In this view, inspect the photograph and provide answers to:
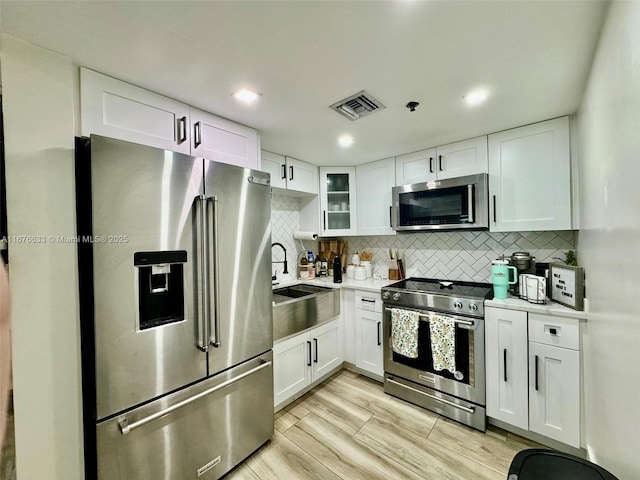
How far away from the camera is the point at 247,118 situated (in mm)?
1807

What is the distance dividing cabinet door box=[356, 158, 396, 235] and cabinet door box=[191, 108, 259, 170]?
1415mm

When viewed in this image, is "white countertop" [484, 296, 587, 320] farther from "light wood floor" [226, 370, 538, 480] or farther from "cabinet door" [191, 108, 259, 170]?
Result: "cabinet door" [191, 108, 259, 170]

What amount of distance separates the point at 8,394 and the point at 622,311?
7.83ft

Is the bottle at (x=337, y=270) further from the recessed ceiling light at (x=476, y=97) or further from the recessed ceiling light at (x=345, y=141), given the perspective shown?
the recessed ceiling light at (x=476, y=97)

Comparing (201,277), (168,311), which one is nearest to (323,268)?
(201,277)

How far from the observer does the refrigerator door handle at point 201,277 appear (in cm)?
141

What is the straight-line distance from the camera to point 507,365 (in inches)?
72.6

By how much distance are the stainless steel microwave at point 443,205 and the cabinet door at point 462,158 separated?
0.10 meters

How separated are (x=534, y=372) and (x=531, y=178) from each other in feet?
4.62

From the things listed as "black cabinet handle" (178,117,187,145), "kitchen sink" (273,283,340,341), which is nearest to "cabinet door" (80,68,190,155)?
"black cabinet handle" (178,117,187,145)

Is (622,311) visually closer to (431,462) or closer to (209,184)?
(431,462)

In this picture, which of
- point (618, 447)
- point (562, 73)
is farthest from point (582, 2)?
point (618, 447)

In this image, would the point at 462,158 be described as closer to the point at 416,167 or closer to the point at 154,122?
the point at 416,167

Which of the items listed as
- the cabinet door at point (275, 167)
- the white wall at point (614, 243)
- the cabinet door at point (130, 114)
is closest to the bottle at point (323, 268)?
the cabinet door at point (275, 167)
